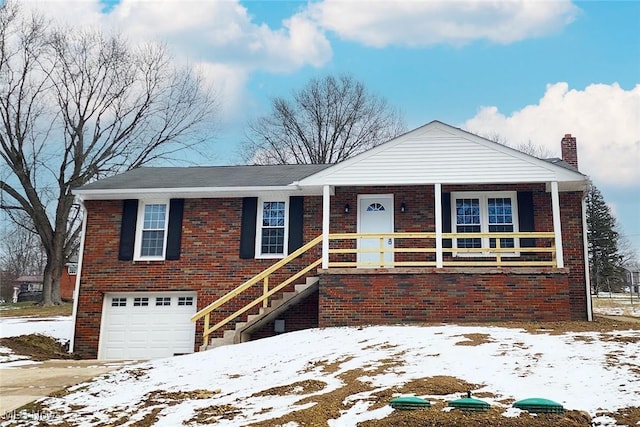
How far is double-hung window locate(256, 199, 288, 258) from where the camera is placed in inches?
579

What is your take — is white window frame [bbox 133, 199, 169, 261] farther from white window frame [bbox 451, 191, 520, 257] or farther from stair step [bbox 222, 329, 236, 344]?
white window frame [bbox 451, 191, 520, 257]

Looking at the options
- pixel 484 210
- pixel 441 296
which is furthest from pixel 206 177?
pixel 484 210

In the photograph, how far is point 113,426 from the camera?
21.8 ft

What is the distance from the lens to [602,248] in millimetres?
44406

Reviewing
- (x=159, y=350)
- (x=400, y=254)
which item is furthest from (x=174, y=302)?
(x=400, y=254)

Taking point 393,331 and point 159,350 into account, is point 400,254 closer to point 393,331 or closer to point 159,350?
point 393,331

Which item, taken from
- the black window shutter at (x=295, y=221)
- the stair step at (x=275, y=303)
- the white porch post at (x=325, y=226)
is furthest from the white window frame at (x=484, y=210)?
the stair step at (x=275, y=303)

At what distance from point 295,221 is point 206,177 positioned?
3189mm

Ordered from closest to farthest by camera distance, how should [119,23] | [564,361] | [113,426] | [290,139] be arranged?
[113,426] → [564,361] → [119,23] → [290,139]

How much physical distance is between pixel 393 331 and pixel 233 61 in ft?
37.5

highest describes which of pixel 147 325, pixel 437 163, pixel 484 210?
pixel 437 163

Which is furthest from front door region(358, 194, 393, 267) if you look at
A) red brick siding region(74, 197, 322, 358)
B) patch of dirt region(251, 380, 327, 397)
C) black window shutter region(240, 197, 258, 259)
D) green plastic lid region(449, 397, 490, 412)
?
green plastic lid region(449, 397, 490, 412)

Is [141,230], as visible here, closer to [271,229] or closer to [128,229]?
[128,229]

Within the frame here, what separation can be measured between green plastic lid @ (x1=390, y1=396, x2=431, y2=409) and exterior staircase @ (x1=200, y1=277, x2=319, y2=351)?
772 cm
